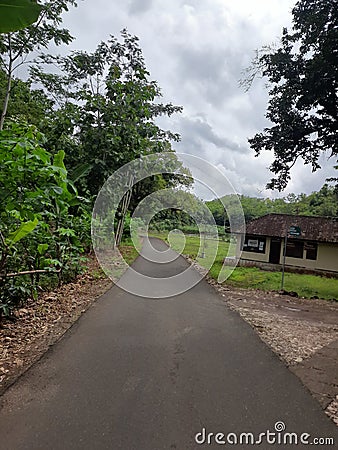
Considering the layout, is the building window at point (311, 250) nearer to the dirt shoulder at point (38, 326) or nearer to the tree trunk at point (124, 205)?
the tree trunk at point (124, 205)

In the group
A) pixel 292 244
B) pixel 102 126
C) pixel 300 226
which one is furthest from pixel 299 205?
pixel 102 126

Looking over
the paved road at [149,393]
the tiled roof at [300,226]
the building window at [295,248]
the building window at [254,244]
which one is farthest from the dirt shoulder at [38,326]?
the building window at [295,248]

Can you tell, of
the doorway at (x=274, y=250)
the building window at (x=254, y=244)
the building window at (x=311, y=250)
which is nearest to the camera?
the building window at (x=311, y=250)

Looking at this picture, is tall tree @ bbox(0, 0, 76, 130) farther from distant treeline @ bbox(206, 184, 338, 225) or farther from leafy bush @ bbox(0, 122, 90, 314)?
distant treeline @ bbox(206, 184, 338, 225)

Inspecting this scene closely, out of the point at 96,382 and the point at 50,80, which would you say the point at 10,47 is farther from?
the point at 96,382

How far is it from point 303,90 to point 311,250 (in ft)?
33.9

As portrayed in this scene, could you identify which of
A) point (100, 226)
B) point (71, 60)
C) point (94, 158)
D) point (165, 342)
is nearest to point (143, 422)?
point (165, 342)

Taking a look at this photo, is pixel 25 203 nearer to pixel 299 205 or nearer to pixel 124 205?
pixel 124 205

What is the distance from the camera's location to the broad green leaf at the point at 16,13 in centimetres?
172

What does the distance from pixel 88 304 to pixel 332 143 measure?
938 cm

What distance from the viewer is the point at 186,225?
9.87 metres

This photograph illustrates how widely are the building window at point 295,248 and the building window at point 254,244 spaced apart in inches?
56.3

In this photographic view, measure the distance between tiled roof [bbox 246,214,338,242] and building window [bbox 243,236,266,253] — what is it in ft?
1.46

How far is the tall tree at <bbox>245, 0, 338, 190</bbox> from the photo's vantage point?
8078 millimetres
